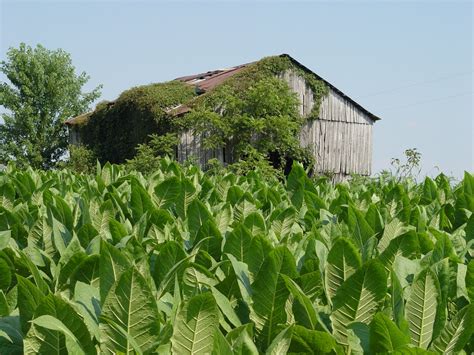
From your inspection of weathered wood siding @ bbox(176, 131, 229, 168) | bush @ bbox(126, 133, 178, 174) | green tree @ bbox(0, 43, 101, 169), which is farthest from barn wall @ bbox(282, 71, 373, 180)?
green tree @ bbox(0, 43, 101, 169)

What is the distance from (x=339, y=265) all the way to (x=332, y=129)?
31890 mm

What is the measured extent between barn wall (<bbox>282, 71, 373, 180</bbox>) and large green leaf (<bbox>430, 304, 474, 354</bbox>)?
103 ft

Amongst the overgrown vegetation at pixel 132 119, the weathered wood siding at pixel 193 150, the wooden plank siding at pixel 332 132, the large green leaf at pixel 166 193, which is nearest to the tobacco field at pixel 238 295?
the large green leaf at pixel 166 193

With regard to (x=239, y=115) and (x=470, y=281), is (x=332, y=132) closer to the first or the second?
(x=239, y=115)

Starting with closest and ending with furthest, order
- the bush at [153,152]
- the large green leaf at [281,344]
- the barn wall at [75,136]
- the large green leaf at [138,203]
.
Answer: the large green leaf at [281,344] < the large green leaf at [138,203] < the bush at [153,152] < the barn wall at [75,136]

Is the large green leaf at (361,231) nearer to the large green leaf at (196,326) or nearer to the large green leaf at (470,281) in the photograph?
the large green leaf at (470,281)

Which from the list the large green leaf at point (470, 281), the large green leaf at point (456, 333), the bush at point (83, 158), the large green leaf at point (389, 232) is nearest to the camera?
the large green leaf at point (456, 333)

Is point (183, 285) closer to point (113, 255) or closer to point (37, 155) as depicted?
point (113, 255)

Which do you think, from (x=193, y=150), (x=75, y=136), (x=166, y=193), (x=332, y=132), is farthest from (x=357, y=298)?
(x=75, y=136)

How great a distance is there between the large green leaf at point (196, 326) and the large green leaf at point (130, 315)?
64mm

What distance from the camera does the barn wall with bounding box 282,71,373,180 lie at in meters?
32.9

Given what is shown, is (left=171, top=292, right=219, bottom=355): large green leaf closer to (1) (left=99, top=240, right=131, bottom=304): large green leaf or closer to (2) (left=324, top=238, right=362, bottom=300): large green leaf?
(1) (left=99, top=240, right=131, bottom=304): large green leaf

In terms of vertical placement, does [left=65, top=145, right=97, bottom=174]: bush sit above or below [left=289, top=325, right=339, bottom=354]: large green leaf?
below

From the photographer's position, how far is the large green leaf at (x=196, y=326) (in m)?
1.26
